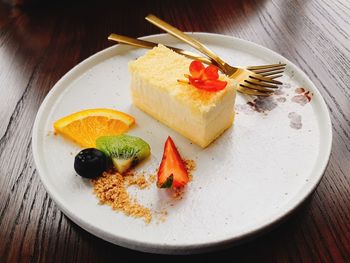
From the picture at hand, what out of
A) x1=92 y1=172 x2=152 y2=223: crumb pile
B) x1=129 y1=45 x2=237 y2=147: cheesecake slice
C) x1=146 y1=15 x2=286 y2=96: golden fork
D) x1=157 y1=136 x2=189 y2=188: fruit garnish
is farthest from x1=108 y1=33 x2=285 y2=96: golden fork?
x1=92 y1=172 x2=152 y2=223: crumb pile

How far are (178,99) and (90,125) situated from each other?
0.32m

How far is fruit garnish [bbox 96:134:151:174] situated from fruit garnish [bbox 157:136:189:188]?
7 cm

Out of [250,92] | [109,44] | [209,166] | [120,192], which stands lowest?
[109,44]

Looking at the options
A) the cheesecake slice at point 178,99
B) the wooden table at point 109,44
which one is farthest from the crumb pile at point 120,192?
the cheesecake slice at point 178,99

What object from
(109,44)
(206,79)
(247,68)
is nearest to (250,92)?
(247,68)

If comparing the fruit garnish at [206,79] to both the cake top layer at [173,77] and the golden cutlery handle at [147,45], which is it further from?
the golden cutlery handle at [147,45]

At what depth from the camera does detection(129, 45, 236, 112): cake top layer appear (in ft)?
3.85

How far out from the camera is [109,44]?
5.91 ft

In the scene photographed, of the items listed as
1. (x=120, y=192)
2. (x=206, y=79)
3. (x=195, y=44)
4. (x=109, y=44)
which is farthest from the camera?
(x=109, y=44)

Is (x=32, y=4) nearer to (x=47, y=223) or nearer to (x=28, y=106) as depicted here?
(x=28, y=106)

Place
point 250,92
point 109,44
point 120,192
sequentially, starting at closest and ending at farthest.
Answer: point 120,192 → point 250,92 → point 109,44

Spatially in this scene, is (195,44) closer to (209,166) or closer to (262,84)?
(262,84)

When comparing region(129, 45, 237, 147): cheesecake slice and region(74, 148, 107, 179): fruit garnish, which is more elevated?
region(129, 45, 237, 147): cheesecake slice

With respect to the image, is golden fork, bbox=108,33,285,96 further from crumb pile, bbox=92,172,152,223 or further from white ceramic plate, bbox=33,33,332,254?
crumb pile, bbox=92,172,152,223
